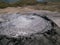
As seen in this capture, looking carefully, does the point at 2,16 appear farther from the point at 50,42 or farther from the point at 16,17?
the point at 50,42

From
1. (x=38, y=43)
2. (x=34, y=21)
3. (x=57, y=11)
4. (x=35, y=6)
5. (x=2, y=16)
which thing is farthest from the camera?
(x=35, y=6)

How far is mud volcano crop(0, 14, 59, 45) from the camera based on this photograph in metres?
1.45

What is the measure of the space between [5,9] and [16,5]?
19 cm

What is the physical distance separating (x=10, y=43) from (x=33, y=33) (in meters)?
0.23

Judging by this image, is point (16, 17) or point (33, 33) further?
point (16, 17)

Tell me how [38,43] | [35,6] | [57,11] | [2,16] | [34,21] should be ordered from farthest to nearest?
1. [35,6]
2. [57,11]
3. [2,16]
4. [34,21]
5. [38,43]

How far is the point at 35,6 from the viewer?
83.9 inches

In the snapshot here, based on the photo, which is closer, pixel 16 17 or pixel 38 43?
pixel 38 43

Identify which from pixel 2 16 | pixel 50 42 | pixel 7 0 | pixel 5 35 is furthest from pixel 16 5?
pixel 50 42

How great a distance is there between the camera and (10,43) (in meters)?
1.44

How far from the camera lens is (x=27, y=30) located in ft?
5.09

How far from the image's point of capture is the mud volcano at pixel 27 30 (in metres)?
1.45

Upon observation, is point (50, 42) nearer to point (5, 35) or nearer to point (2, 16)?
point (5, 35)

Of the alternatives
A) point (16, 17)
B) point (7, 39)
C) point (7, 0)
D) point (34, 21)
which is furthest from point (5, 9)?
point (7, 39)
